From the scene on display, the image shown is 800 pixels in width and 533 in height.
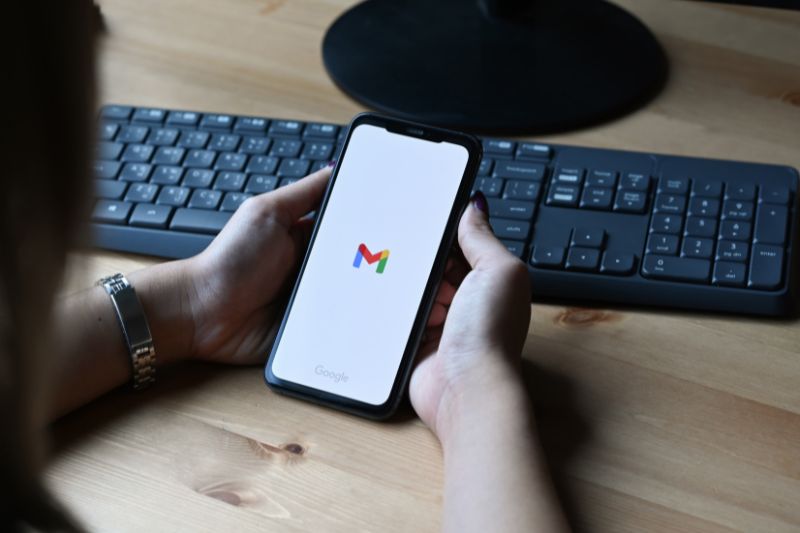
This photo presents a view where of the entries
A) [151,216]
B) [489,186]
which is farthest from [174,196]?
[489,186]

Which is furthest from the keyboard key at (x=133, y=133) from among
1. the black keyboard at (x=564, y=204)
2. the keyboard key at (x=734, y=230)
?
the keyboard key at (x=734, y=230)

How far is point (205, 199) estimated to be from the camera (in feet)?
2.44

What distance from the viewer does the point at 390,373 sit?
625mm

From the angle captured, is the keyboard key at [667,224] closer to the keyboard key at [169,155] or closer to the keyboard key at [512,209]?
the keyboard key at [512,209]

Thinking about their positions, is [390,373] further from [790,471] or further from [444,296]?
[790,471]

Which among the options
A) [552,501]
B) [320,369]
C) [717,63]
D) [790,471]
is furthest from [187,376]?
[717,63]

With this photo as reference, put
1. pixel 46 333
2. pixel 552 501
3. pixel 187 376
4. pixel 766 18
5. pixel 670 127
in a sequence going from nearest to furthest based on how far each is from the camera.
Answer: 1. pixel 46 333
2. pixel 552 501
3. pixel 187 376
4. pixel 670 127
5. pixel 766 18

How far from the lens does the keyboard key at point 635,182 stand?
73 centimetres

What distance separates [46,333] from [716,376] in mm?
404

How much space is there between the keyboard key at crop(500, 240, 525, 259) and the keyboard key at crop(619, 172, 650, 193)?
0.09 m

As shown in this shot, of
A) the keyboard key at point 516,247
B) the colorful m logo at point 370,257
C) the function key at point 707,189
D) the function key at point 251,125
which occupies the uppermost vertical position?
the colorful m logo at point 370,257

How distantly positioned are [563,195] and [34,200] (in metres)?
0.44

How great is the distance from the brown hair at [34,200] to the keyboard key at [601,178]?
43 centimetres

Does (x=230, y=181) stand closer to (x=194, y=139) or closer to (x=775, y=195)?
(x=194, y=139)
